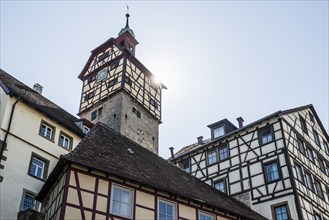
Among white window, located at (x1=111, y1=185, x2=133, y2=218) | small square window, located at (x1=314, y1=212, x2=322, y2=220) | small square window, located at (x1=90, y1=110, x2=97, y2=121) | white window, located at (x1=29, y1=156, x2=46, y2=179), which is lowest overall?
white window, located at (x1=111, y1=185, x2=133, y2=218)

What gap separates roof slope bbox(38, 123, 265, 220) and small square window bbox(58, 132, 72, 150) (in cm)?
557

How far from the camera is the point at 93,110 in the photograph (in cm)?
4434

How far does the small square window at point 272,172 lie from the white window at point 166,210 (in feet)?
35.7

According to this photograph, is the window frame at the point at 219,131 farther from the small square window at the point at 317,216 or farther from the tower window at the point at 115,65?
the tower window at the point at 115,65

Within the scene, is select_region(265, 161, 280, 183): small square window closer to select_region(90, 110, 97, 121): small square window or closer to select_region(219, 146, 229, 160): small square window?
select_region(219, 146, 229, 160): small square window

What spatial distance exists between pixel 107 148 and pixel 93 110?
2572 cm

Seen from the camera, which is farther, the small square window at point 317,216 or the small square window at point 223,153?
the small square window at point 223,153

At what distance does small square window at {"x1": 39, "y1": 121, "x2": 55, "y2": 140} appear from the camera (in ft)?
80.7

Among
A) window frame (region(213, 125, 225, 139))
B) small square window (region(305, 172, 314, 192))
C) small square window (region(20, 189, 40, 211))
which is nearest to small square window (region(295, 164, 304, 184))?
small square window (region(305, 172, 314, 192))

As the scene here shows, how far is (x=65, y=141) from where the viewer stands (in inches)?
1034

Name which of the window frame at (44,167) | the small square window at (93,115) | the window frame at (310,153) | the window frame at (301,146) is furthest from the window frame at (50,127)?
the window frame at (310,153)

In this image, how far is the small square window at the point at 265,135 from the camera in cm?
2883

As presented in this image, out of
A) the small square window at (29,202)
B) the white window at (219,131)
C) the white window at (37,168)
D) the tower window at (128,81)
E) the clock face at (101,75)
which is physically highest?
the clock face at (101,75)

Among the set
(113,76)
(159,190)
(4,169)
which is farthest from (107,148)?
(113,76)
